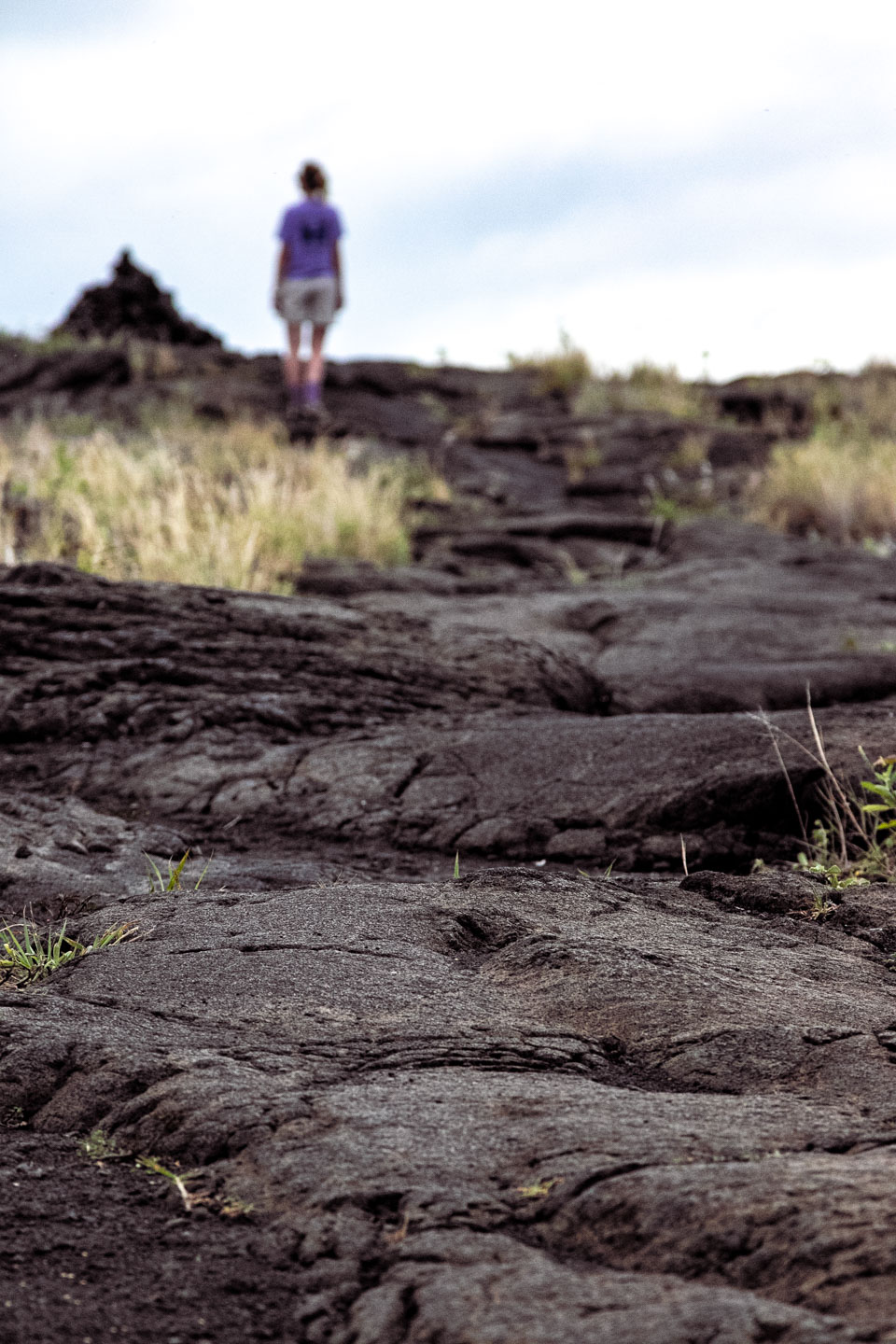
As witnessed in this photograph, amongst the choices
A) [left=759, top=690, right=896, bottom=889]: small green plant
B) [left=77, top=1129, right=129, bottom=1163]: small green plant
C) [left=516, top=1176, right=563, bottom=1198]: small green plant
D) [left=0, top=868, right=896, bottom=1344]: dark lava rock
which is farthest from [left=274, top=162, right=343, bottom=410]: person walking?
[left=516, top=1176, right=563, bottom=1198]: small green plant

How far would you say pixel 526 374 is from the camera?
2045 centimetres

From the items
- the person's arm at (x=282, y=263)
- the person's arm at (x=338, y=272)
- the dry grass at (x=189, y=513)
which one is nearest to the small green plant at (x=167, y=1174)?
the dry grass at (x=189, y=513)

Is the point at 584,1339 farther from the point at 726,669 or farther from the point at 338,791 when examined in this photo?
the point at 726,669

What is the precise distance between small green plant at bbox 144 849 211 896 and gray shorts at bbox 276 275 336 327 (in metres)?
10.6

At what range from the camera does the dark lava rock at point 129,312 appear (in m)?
22.9

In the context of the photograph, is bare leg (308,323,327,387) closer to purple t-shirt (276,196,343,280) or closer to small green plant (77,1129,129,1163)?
purple t-shirt (276,196,343,280)

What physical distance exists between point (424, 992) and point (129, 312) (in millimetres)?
22611

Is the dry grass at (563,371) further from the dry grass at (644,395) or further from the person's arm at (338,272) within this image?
the person's arm at (338,272)

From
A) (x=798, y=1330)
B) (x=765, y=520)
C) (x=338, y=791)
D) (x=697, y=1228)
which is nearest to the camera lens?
(x=798, y=1330)

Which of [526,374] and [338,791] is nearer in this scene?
[338,791]

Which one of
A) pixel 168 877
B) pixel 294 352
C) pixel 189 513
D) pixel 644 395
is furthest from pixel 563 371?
pixel 168 877

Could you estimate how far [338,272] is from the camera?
1312 cm

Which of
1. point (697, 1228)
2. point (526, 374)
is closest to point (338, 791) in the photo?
point (697, 1228)

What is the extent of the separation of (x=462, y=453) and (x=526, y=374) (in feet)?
19.3
